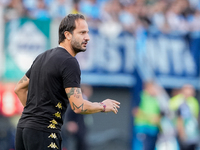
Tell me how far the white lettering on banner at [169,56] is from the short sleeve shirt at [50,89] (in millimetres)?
7917

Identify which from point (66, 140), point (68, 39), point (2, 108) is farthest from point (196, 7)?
point (68, 39)

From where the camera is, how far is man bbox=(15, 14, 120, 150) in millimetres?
3676

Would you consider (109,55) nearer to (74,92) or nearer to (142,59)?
(142,59)

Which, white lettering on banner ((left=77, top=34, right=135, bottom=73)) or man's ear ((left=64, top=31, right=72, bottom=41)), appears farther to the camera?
white lettering on banner ((left=77, top=34, right=135, bottom=73))

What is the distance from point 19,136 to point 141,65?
7.85 meters

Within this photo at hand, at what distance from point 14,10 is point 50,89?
22.3 feet

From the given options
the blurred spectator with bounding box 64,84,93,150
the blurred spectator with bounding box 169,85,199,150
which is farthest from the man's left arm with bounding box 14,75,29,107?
the blurred spectator with bounding box 169,85,199,150

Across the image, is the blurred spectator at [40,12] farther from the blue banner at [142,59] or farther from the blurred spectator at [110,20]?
the blurred spectator at [110,20]

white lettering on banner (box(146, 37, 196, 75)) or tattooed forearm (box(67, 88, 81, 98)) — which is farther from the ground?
white lettering on banner (box(146, 37, 196, 75))

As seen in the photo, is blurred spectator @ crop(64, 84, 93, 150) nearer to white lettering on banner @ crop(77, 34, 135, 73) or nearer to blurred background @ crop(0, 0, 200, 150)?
blurred background @ crop(0, 0, 200, 150)

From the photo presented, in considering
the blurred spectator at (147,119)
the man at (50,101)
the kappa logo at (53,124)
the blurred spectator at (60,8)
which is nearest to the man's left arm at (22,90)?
the man at (50,101)

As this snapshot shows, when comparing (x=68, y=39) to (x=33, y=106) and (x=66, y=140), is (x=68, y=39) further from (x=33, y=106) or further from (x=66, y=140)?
(x=66, y=140)

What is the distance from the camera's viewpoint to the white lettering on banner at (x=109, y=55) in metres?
11.0

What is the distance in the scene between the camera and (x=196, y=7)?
12.2m
